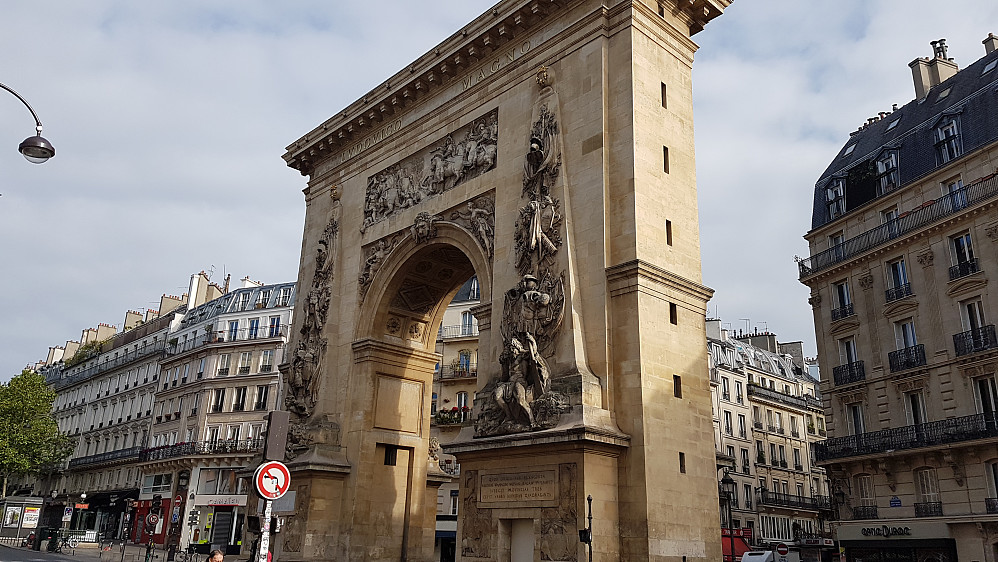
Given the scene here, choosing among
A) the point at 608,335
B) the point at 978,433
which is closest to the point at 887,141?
the point at 978,433

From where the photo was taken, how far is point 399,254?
82.4 feet

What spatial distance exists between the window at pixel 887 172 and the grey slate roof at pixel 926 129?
27cm

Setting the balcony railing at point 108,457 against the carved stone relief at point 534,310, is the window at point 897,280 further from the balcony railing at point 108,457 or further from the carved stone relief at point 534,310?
the balcony railing at point 108,457

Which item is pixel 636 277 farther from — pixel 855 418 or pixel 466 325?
pixel 466 325

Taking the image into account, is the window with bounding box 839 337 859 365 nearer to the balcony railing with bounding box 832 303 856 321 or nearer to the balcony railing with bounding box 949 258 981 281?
the balcony railing with bounding box 832 303 856 321

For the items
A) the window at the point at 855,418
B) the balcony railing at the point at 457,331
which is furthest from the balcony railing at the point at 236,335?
the window at the point at 855,418

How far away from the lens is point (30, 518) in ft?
156

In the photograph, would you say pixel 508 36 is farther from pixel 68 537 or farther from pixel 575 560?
pixel 68 537

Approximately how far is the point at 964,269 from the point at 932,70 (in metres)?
12.2

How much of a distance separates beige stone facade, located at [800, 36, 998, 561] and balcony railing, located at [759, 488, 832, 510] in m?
17.8

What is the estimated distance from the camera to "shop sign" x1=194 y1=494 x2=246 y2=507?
44281mm

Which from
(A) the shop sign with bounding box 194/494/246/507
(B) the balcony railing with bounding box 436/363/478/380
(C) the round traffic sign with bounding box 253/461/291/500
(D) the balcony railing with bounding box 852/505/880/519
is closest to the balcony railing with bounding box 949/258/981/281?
(D) the balcony railing with bounding box 852/505/880/519

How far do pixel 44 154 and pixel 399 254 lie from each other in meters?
12.8

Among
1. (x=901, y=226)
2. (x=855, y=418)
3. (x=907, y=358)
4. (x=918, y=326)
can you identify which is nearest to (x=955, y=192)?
(x=901, y=226)
